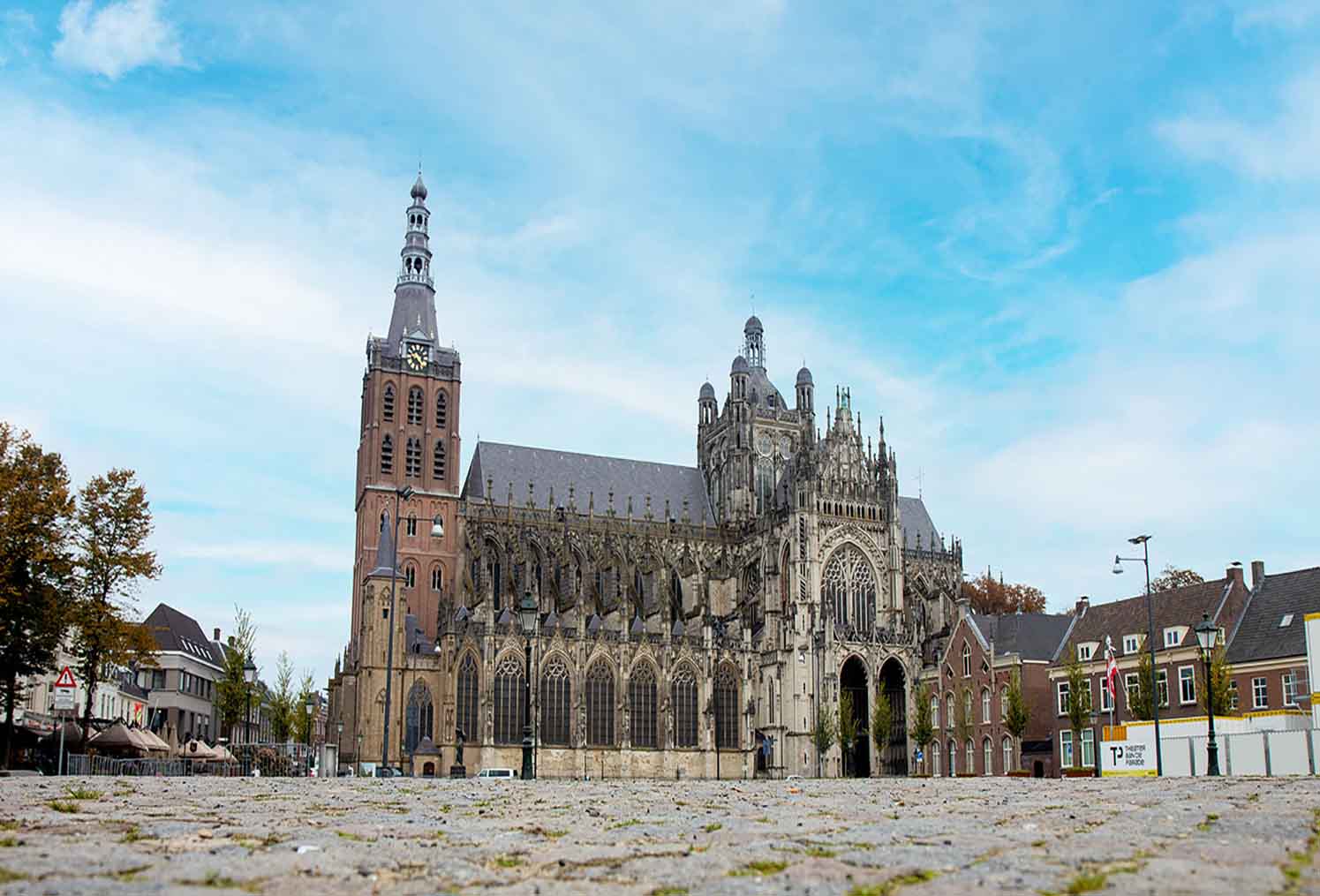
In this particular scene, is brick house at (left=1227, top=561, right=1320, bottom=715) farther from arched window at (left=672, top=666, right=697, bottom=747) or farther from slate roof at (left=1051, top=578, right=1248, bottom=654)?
arched window at (left=672, top=666, right=697, bottom=747)

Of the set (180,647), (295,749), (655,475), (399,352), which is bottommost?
(295,749)

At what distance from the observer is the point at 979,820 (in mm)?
13398

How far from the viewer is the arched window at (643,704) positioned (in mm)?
76938

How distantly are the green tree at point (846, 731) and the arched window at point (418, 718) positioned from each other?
24.0 metres

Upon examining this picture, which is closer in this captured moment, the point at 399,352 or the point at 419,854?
the point at 419,854

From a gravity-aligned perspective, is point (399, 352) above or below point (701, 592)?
above

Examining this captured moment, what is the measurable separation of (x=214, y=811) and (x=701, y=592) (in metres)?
71.9

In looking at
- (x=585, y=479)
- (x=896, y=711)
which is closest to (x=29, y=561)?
(x=585, y=479)

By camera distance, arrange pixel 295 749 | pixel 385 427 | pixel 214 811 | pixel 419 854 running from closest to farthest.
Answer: pixel 419 854 < pixel 214 811 < pixel 295 749 < pixel 385 427

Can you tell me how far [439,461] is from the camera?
279ft

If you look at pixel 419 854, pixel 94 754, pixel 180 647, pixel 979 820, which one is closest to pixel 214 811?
pixel 419 854

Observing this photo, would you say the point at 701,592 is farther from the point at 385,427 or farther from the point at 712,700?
the point at 385,427

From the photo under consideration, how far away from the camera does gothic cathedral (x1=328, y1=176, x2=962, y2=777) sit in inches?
2899

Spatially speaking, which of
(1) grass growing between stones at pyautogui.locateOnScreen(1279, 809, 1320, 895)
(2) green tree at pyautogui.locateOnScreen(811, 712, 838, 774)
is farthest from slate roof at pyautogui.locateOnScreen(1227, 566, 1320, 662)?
(1) grass growing between stones at pyautogui.locateOnScreen(1279, 809, 1320, 895)
